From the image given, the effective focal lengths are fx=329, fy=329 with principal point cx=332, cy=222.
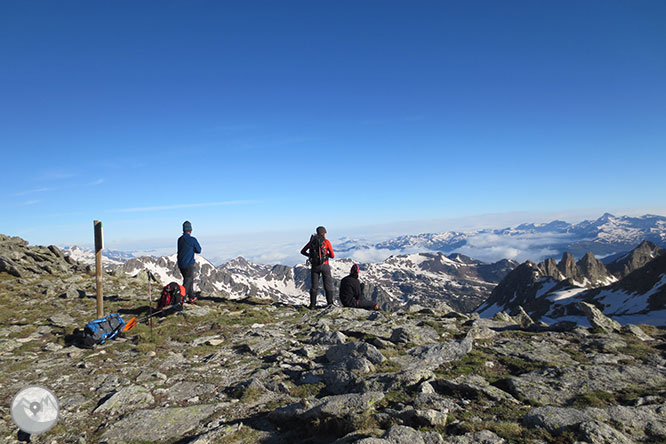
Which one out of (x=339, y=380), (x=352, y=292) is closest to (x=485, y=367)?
(x=339, y=380)

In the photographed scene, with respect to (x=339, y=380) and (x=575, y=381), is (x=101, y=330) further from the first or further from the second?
(x=575, y=381)

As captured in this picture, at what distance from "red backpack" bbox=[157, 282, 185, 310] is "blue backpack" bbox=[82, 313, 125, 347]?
3.99 metres

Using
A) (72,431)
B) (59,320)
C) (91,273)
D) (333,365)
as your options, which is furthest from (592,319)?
(91,273)

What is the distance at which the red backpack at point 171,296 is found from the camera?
63.4ft

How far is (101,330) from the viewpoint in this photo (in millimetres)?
14047

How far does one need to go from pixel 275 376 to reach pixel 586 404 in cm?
773

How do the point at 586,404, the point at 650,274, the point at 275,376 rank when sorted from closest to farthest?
the point at 586,404 → the point at 275,376 → the point at 650,274

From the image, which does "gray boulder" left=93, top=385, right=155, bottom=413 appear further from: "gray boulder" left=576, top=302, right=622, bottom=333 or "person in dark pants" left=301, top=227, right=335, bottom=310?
"gray boulder" left=576, top=302, right=622, bottom=333

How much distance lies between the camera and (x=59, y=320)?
57.4 ft

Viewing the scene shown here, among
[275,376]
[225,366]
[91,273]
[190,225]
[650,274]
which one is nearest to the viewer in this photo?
[275,376]

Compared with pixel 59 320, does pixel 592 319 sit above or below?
below

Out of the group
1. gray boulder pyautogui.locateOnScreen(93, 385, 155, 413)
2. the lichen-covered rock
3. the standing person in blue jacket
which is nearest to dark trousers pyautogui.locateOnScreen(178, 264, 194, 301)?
the standing person in blue jacket

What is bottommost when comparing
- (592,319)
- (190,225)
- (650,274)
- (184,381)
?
(650,274)

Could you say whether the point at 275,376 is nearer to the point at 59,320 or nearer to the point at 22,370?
the point at 22,370
